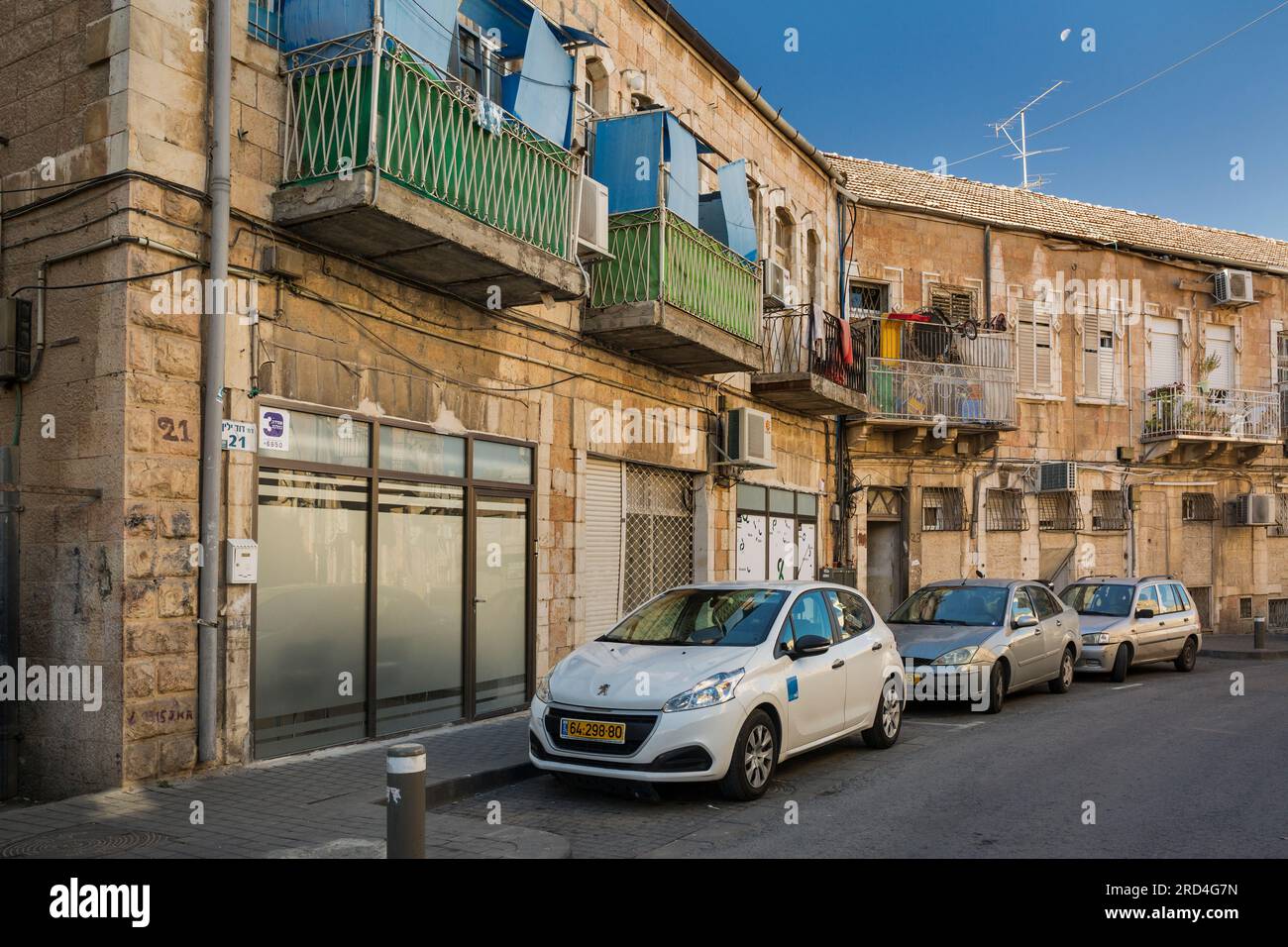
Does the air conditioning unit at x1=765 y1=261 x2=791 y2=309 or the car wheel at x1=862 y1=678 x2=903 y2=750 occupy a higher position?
the air conditioning unit at x1=765 y1=261 x2=791 y2=309

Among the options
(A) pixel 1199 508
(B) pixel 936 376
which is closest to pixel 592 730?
(B) pixel 936 376

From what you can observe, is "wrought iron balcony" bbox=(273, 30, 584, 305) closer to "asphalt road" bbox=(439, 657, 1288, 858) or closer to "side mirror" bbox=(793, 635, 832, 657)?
"side mirror" bbox=(793, 635, 832, 657)

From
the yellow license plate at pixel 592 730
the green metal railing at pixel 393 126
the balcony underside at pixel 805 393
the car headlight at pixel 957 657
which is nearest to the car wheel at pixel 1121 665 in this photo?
the car headlight at pixel 957 657

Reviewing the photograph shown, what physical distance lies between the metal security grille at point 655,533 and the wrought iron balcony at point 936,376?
6450 mm

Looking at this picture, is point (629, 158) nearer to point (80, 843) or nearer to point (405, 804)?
point (80, 843)

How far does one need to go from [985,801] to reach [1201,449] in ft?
69.4

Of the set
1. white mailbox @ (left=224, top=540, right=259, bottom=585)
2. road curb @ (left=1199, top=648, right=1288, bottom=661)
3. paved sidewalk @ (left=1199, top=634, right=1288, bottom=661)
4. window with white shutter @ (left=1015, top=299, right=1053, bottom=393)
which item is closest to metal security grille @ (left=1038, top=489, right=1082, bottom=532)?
window with white shutter @ (left=1015, top=299, right=1053, bottom=393)

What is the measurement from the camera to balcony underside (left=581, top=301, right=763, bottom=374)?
13.2 metres

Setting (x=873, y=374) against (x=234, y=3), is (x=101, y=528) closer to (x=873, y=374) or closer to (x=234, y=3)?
(x=234, y=3)

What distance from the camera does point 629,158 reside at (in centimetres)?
1354

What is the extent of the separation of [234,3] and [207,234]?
1.97 meters

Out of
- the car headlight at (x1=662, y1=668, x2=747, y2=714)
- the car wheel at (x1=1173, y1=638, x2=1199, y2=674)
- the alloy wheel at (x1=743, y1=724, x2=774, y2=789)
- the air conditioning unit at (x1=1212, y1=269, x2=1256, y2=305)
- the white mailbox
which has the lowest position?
the car wheel at (x1=1173, y1=638, x2=1199, y2=674)

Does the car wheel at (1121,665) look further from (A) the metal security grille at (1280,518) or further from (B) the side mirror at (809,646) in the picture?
(A) the metal security grille at (1280,518)

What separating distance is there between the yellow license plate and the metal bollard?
2.79 metres
